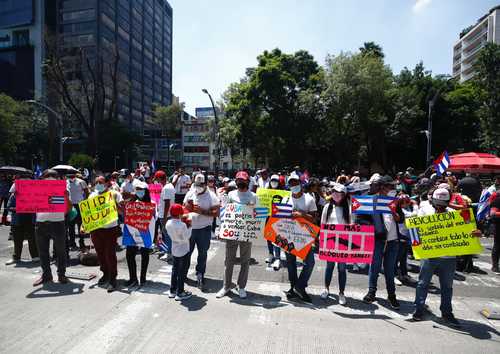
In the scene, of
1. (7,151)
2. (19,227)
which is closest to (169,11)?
(7,151)

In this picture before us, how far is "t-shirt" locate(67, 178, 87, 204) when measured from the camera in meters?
8.79

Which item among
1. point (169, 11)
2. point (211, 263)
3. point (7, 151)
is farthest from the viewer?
point (169, 11)

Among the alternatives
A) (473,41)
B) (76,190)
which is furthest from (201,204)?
(473,41)

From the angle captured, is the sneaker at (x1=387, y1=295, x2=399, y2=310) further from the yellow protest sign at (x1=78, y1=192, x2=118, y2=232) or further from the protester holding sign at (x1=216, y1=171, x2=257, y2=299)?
the yellow protest sign at (x1=78, y1=192, x2=118, y2=232)

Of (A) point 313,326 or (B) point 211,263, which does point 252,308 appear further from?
(B) point 211,263

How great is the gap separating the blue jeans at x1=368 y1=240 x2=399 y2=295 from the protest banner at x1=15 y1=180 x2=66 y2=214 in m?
5.63

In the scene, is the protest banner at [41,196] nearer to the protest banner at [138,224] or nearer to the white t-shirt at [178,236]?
the protest banner at [138,224]

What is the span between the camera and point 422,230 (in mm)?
5051

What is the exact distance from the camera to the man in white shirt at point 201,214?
6.05 m

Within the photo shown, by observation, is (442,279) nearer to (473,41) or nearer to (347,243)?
(347,243)

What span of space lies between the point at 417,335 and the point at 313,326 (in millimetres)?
1350

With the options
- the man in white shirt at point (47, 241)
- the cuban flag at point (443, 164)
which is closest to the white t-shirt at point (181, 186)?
the man in white shirt at point (47, 241)

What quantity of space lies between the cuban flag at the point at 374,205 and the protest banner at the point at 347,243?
352 mm

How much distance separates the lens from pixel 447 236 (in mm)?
4898
